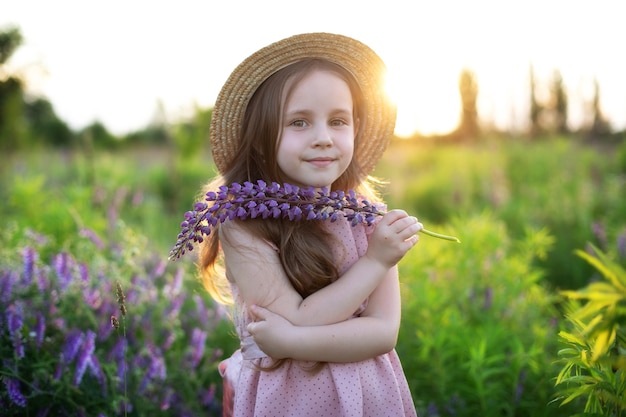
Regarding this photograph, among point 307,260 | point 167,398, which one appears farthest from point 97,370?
point 307,260

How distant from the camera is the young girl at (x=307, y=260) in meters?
1.94

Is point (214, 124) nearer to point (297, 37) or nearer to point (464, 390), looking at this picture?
point (297, 37)

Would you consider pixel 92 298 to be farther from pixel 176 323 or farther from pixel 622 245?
pixel 622 245

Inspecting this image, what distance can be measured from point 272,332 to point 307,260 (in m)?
0.29

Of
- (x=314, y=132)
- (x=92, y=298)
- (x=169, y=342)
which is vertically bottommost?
(x=169, y=342)

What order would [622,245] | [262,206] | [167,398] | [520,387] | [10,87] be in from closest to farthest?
[262,206], [167,398], [520,387], [622,245], [10,87]

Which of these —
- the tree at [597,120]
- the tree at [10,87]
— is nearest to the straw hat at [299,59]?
the tree at [597,120]

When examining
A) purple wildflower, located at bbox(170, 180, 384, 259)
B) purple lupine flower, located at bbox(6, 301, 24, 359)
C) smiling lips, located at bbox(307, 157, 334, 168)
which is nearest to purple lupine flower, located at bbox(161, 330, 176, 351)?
purple lupine flower, located at bbox(6, 301, 24, 359)

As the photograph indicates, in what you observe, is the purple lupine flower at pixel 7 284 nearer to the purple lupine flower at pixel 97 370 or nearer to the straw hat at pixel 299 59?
the purple lupine flower at pixel 97 370

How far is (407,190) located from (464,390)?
8.04 metres

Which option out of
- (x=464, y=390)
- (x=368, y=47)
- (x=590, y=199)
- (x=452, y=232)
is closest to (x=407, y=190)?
(x=590, y=199)

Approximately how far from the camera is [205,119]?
14.9 meters

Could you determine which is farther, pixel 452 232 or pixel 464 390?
pixel 452 232

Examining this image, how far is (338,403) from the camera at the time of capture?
2014mm
